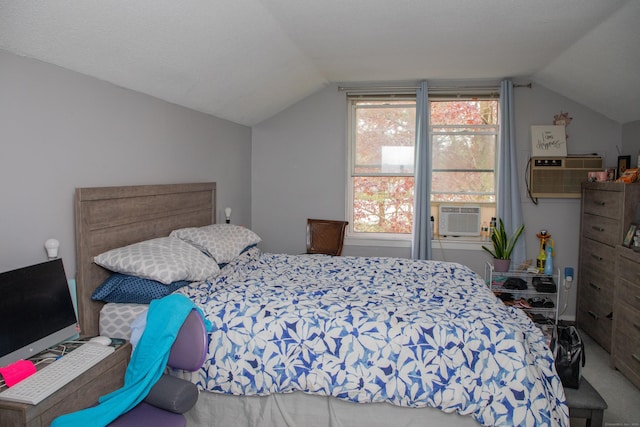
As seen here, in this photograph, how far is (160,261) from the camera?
98.9 inches

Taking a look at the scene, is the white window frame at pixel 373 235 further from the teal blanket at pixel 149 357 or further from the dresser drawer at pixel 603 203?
the teal blanket at pixel 149 357

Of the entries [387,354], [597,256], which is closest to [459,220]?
[597,256]

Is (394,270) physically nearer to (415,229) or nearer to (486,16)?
(415,229)

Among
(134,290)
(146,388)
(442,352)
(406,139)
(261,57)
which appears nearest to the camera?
(146,388)

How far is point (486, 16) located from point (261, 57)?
155cm

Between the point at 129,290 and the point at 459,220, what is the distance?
3.36 meters

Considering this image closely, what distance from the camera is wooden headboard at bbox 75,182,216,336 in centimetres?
238

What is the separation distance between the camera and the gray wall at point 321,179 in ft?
14.8

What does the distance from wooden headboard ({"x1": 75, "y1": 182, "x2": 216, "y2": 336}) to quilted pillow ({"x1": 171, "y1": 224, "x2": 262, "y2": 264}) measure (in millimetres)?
186

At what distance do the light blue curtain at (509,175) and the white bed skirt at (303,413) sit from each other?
9.07 ft

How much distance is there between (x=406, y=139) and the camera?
4.81 metres

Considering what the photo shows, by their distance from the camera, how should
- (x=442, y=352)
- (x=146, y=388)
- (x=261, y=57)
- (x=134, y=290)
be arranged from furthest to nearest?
(x=261, y=57)
(x=134, y=290)
(x=442, y=352)
(x=146, y=388)

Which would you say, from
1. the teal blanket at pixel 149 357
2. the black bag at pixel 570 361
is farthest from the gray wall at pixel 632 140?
the teal blanket at pixel 149 357

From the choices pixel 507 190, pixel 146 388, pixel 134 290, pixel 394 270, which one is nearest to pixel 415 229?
pixel 507 190
